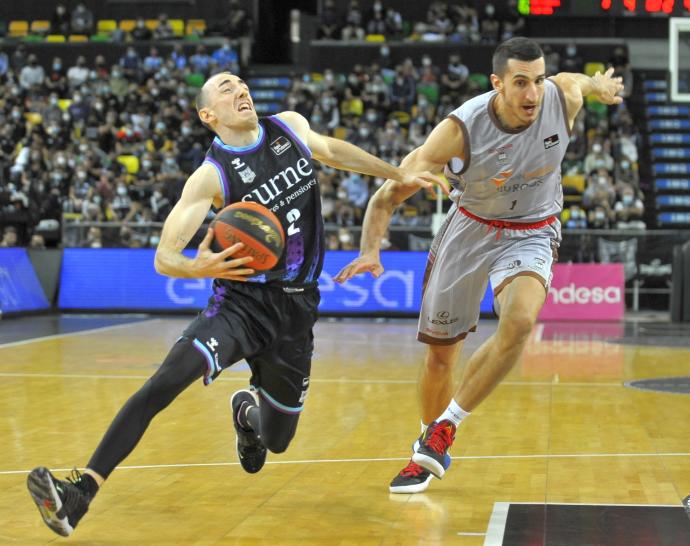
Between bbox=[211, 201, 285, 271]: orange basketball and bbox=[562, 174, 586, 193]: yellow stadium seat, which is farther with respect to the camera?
bbox=[562, 174, 586, 193]: yellow stadium seat

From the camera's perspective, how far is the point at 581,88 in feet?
20.4

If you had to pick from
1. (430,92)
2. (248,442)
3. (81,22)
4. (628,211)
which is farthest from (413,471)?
(81,22)

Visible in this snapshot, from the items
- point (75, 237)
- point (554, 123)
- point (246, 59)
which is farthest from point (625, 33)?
point (554, 123)

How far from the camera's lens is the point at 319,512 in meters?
5.36

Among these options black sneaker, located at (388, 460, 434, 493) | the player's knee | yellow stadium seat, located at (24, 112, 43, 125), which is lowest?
black sneaker, located at (388, 460, 434, 493)

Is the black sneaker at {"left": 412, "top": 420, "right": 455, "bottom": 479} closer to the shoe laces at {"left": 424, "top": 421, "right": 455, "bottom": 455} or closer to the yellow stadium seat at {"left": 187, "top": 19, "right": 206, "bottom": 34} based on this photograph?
the shoe laces at {"left": 424, "top": 421, "right": 455, "bottom": 455}

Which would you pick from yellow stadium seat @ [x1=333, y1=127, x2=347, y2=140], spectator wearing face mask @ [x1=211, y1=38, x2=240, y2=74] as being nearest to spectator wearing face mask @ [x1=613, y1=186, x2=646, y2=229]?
yellow stadium seat @ [x1=333, y1=127, x2=347, y2=140]

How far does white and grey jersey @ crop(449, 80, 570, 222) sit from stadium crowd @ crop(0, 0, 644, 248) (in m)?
13.0

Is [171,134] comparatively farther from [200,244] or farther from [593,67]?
[200,244]

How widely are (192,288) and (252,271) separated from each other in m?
14.3

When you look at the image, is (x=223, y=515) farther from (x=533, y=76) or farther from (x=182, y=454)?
(x=533, y=76)

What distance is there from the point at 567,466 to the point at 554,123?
1975 mm

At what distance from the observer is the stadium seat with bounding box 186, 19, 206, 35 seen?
30.2m

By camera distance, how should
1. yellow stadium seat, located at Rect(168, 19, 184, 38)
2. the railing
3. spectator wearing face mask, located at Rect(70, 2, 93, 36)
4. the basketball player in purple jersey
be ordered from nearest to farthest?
the basketball player in purple jersey < the railing < spectator wearing face mask, located at Rect(70, 2, 93, 36) < yellow stadium seat, located at Rect(168, 19, 184, 38)
